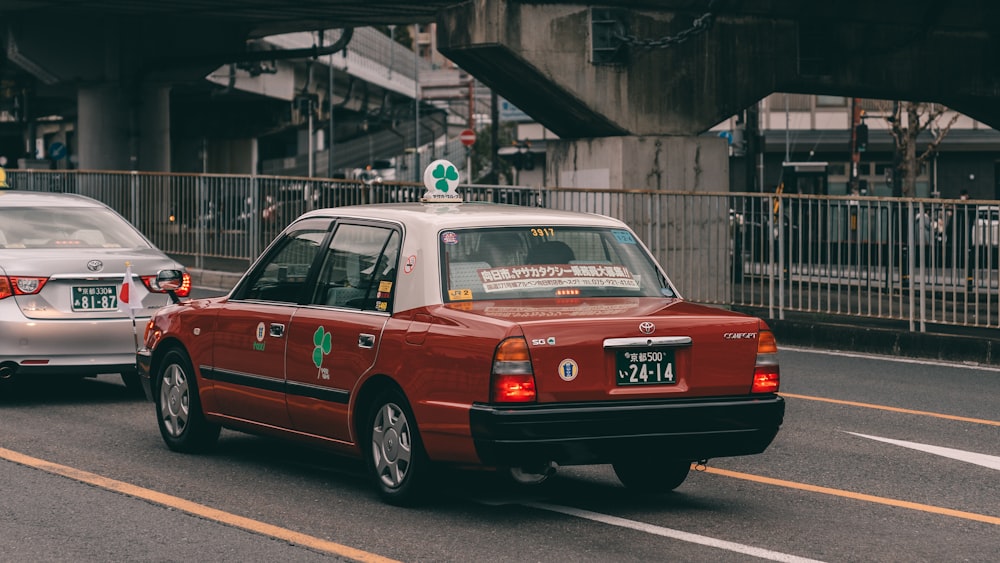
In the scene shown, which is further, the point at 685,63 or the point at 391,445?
the point at 685,63

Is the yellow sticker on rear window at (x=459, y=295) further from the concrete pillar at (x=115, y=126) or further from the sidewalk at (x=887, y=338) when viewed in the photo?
the concrete pillar at (x=115, y=126)

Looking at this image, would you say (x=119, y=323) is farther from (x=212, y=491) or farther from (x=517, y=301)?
(x=517, y=301)

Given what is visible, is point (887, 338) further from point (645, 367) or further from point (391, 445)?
point (391, 445)

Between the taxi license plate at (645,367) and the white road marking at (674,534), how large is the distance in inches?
26.0

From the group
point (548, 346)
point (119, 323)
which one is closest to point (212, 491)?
point (548, 346)

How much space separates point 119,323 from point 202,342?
2551 mm

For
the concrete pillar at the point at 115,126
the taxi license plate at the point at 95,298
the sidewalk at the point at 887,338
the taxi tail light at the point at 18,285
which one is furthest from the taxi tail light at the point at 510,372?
the concrete pillar at the point at 115,126

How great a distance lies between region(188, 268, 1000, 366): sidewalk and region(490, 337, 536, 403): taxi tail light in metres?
9.77

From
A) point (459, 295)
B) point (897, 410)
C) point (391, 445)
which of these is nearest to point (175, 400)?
point (391, 445)

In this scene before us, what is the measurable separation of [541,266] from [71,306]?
4.76 metres

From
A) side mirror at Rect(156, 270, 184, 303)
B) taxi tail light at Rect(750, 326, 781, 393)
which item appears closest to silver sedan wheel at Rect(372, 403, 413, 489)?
taxi tail light at Rect(750, 326, 781, 393)

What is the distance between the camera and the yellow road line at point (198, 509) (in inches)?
257

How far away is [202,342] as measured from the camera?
28.9ft

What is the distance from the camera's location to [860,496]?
7.93 metres
